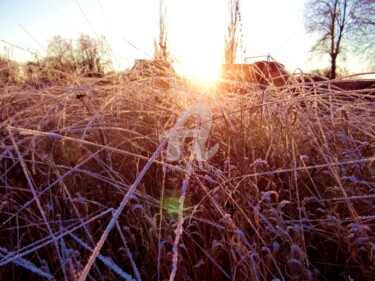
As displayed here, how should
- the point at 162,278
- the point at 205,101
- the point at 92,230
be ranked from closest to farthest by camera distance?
1. the point at 162,278
2. the point at 92,230
3. the point at 205,101

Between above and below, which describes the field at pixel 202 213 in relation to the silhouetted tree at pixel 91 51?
below

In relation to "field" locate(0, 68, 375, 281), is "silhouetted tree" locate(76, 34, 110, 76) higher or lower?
higher

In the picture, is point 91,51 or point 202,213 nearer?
point 202,213

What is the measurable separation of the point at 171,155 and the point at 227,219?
0.36 meters

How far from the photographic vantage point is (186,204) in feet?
2.95

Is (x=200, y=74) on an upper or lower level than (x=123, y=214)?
upper

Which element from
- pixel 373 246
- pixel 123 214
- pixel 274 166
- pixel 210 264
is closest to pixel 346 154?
Result: pixel 274 166

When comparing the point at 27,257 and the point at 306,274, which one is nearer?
the point at 306,274

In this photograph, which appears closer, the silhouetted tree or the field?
the field

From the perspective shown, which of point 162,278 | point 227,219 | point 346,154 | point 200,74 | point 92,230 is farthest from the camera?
point 200,74

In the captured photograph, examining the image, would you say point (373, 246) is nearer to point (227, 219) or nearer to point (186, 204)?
point (227, 219)

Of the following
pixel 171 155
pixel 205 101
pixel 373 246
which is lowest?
pixel 373 246

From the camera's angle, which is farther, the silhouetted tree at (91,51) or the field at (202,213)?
the silhouetted tree at (91,51)

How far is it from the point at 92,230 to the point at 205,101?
1.81 ft
